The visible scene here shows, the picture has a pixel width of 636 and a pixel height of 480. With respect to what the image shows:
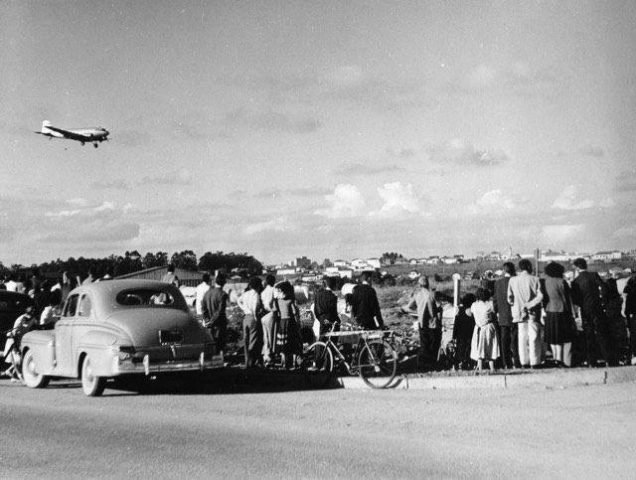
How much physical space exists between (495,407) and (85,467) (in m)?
5.34

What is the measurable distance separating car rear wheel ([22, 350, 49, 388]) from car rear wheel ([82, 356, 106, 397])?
5.55 feet

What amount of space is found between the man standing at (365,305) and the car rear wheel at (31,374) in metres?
5.62

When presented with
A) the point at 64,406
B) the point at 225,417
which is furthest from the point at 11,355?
the point at 225,417

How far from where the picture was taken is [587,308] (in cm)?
1355

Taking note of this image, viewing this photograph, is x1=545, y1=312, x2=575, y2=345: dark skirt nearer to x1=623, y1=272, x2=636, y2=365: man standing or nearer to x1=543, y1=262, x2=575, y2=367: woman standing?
x1=543, y1=262, x2=575, y2=367: woman standing

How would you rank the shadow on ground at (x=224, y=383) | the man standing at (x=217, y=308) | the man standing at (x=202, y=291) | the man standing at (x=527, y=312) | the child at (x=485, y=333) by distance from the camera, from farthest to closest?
the man standing at (x=202, y=291) < the man standing at (x=217, y=308) < the child at (x=485, y=333) < the man standing at (x=527, y=312) < the shadow on ground at (x=224, y=383)

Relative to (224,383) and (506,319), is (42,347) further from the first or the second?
(506,319)

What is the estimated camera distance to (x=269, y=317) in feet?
47.9

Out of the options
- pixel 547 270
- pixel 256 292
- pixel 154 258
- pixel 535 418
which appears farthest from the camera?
pixel 154 258

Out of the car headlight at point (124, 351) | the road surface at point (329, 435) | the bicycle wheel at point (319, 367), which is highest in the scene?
the car headlight at point (124, 351)

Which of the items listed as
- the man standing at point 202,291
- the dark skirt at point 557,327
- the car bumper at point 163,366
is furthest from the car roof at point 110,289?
the dark skirt at point 557,327

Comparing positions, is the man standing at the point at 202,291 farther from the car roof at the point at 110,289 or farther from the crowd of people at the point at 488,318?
the car roof at the point at 110,289

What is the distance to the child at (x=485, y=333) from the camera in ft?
45.1

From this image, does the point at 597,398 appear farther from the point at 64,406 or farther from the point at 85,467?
the point at 64,406
